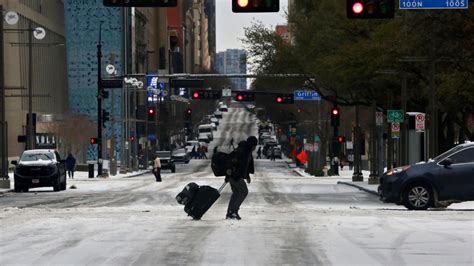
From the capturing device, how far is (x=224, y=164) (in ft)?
74.4

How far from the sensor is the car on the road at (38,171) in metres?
46.3

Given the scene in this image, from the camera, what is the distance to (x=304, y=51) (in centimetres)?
6391

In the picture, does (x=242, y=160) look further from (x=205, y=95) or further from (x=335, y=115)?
(x=205, y=95)

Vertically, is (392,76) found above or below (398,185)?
above

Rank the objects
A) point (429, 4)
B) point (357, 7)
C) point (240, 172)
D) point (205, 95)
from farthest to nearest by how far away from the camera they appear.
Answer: point (205, 95) < point (429, 4) < point (357, 7) < point (240, 172)

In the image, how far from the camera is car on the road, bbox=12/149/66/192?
46.3m

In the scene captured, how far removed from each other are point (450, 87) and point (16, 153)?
69.2 meters

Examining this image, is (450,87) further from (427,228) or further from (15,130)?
(15,130)

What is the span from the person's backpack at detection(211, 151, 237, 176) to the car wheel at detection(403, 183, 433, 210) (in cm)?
791

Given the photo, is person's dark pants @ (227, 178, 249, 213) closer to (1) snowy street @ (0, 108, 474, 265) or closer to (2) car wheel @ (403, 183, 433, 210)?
(1) snowy street @ (0, 108, 474, 265)

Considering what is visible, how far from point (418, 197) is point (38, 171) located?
69.6 ft

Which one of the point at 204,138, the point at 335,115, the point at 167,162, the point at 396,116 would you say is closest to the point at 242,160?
the point at 396,116

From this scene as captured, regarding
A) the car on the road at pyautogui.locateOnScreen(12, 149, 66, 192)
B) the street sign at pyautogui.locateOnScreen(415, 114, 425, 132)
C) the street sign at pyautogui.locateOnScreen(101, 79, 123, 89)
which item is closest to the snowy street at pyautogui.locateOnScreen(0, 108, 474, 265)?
the street sign at pyautogui.locateOnScreen(415, 114, 425, 132)

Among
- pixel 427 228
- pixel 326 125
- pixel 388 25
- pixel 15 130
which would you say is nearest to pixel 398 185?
pixel 427 228
